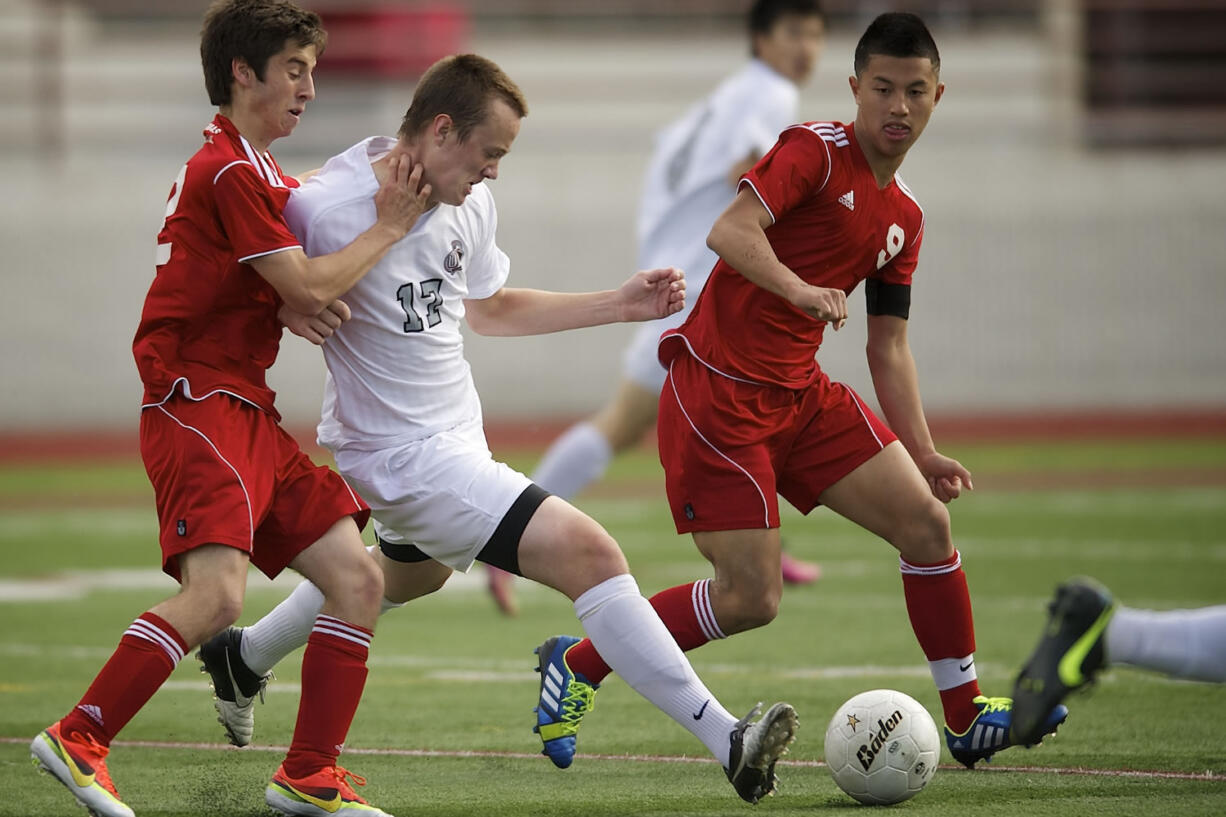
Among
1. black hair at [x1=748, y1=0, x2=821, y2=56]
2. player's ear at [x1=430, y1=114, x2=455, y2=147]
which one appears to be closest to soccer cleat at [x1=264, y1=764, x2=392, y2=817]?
player's ear at [x1=430, y1=114, x2=455, y2=147]

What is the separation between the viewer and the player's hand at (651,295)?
4586 millimetres

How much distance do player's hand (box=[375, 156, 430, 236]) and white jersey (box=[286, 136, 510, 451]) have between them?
66mm

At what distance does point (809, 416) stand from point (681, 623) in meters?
0.73

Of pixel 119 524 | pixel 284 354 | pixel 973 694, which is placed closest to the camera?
pixel 973 694

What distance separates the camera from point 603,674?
4926 mm

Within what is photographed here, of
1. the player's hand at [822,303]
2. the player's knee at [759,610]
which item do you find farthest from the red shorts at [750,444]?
the player's hand at [822,303]

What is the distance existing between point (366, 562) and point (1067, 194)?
16.6 m

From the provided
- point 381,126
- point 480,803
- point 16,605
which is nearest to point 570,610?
point 16,605

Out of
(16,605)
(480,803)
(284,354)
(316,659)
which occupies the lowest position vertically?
(284,354)

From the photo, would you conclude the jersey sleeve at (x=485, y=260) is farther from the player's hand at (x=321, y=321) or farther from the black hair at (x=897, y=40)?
the black hair at (x=897, y=40)

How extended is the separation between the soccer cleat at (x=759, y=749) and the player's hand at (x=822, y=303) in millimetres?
1056

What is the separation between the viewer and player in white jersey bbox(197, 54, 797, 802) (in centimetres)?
418

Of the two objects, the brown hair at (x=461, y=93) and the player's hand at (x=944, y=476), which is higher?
the brown hair at (x=461, y=93)

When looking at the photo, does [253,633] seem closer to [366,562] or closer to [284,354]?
[366,562]
